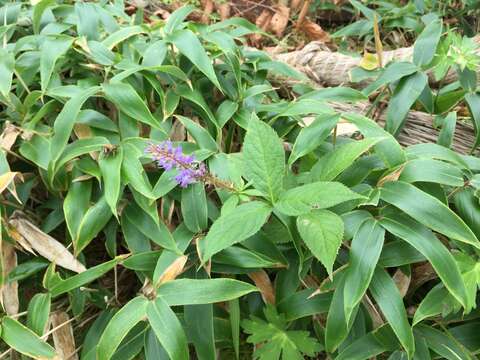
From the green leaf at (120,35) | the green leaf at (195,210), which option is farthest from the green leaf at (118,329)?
the green leaf at (120,35)

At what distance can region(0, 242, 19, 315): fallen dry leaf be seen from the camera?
1.31m

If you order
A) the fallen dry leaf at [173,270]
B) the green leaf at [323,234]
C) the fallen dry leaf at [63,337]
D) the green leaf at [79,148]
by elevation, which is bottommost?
the fallen dry leaf at [63,337]

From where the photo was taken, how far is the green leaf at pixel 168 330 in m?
1.07

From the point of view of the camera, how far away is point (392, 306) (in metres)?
1.12

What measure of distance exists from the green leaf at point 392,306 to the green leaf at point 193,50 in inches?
28.7

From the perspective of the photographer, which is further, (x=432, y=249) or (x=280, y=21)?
(x=280, y=21)

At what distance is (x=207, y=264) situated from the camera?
1199 mm

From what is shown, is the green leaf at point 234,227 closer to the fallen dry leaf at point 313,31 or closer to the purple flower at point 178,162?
the purple flower at point 178,162

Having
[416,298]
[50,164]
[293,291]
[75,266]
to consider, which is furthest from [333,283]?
[50,164]

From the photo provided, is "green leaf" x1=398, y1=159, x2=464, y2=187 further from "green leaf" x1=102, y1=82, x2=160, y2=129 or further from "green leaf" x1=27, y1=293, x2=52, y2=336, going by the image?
"green leaf" x1=27, y1=293, x2=52, y2=336

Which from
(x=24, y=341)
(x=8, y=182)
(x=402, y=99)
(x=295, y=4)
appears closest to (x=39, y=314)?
(x=24, y=341)

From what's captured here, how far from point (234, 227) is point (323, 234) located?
0.59 feet

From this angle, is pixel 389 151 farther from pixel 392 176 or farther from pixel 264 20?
pixel 264 20

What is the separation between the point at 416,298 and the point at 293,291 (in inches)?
14.5
